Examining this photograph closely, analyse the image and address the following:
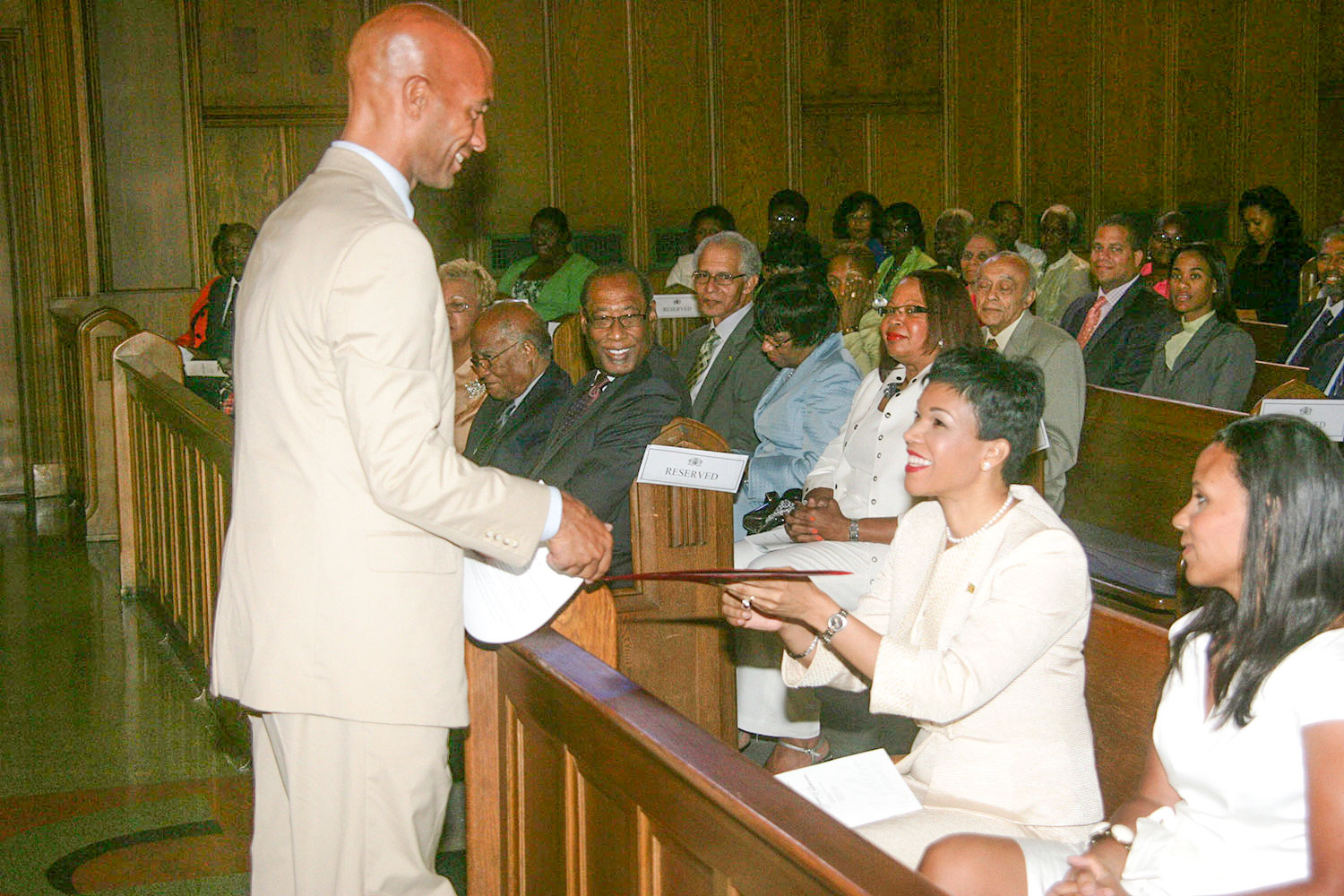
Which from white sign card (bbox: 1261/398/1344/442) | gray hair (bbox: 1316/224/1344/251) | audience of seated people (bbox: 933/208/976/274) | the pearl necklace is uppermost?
audience of seated people (bbox: 933/208/976/274)

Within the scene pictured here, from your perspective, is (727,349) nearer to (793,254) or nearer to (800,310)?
(800,310)

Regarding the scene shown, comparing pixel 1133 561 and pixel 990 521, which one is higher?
pixel 990 521

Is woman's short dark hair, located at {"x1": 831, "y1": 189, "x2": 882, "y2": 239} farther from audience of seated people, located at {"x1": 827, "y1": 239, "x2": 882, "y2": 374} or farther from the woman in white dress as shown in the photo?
the woman in white dress

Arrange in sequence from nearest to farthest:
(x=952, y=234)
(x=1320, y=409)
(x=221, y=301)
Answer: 1. (x=1320, y=409)
2. (x=221, y=301)
3. (x=952, y=234)

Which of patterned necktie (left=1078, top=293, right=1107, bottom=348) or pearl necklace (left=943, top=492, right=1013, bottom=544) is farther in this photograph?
patterned necktie (left=1078, top=293, right=1107, bottom=348)

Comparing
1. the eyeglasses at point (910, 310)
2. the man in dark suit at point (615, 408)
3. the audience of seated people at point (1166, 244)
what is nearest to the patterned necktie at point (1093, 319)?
the audience of seated people at point (1166, 244)

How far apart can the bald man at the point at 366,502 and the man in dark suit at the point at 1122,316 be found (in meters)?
4.57

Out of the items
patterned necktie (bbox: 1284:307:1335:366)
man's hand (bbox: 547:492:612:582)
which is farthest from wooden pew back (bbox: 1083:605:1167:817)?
patterned necktie (bbox: 1284:307:1335:366)

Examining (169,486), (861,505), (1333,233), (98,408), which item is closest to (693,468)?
(861,505)

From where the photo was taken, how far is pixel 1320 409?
406 cm

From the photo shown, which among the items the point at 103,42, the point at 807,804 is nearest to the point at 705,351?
the point at 807,804

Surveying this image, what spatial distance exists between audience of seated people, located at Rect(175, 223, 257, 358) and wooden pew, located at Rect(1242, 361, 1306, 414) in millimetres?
4978

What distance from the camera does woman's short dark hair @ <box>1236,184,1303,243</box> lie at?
26.0ft

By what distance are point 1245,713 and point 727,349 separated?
124 inches
